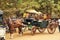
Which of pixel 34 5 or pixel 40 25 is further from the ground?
pixel 34 5

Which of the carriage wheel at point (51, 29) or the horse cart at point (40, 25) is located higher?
the horse cart at point (40, 25)

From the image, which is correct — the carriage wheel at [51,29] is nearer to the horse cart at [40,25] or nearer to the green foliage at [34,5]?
the horse cart at [40,25]

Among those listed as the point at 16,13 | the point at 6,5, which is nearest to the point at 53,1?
the point at 16,13

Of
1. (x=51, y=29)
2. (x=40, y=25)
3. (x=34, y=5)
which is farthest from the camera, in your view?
(x=34, y=5)

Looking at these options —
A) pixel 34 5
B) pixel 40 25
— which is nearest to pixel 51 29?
pixel 40 25

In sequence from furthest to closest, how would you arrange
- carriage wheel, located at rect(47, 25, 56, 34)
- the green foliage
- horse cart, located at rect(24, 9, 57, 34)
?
the green foliage
carriage wheel, located at rect(47, 25, 56, 34)
horse cart, located at rect(24, 9, 57, 34)

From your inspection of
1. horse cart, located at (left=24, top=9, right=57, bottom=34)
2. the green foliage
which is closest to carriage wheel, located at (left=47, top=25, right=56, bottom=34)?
horse cart, located at (left=24, top=9, right=57, bottom=34)

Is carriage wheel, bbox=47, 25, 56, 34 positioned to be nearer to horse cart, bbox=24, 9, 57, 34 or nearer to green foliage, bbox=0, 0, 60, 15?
horse cart, bbox=24, 9, 57, 34

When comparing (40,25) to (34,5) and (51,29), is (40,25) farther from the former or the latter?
(34,5)

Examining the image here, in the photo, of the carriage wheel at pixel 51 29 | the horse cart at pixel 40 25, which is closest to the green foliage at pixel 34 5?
the horse cart at pixel 40 25

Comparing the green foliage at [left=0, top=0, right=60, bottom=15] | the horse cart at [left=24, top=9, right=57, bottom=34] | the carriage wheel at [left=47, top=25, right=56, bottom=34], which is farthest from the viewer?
the green foliage at [left=0, top=0, right=60, bottom=15]

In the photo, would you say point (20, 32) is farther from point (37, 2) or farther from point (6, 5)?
point (37, 2)

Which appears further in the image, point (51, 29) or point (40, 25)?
point (51, 29)

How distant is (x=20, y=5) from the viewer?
2117 centimetres
